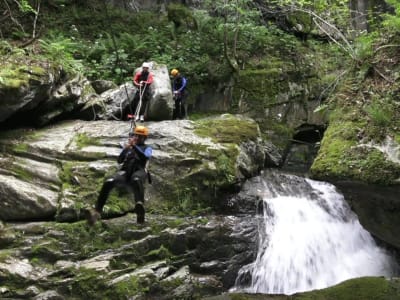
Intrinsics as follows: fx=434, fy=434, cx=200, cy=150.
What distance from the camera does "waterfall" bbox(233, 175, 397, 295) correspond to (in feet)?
32.2

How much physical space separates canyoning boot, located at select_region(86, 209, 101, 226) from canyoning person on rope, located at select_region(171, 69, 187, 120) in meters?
5.95

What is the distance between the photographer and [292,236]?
10.8 metres

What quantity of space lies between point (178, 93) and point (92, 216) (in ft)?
20.5

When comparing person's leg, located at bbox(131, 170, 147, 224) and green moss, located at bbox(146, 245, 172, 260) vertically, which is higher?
person's leg, located at bbox(131, 170, 147, 224)

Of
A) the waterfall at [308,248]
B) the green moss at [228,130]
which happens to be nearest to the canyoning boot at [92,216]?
the waterfall at [308,248]

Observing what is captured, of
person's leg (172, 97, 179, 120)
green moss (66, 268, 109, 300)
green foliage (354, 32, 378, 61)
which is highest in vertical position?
green foliage (354, 32, 378, 61)

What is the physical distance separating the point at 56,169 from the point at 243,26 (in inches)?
406

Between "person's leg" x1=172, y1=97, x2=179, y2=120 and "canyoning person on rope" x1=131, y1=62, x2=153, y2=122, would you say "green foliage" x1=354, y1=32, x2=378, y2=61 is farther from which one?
"person's leg" x1=172, y1=97, x2=179, y2=120

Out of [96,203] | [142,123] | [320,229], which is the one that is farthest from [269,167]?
[96,203]

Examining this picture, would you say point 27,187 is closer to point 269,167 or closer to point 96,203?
point 96,203

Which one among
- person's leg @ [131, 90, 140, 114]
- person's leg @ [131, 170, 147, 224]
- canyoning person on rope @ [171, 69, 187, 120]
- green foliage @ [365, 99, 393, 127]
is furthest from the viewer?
canyoning person on rope @ [171, 69, 187, 120]

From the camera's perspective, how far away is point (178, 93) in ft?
44.9

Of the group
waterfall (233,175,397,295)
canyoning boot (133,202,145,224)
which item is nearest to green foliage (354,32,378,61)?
waterfall (233,175,397,295)

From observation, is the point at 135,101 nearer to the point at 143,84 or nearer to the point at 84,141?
the point at 143,84
